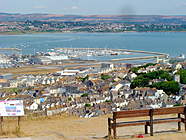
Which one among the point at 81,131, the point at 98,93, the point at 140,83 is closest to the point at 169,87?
the point at 140,83

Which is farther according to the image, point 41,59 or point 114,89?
point 41,59

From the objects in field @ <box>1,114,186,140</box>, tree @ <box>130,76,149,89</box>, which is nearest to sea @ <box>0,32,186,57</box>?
tree @ <box>130,76,149,89</box>

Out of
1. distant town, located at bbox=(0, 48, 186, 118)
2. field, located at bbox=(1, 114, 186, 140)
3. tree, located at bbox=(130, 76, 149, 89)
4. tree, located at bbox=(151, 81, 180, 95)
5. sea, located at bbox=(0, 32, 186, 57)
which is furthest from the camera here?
sea, located at bbox=(0, 32, 186, 57)

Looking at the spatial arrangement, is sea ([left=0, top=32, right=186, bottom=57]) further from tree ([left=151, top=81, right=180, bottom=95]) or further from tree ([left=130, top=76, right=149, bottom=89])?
tree ([left=151, top=81, right=180, bottom=95])

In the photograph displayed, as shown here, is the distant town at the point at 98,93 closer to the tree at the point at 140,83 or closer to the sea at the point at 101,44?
the tree at the point at 140,83

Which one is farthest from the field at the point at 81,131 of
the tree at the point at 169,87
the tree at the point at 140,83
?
the tree at the point at 140,83

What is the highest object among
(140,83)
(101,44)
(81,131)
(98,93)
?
(81,131)

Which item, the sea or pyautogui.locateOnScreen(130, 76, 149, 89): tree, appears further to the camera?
the sea

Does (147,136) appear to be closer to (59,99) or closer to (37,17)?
(59,99)

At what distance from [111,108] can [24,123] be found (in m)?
6.78

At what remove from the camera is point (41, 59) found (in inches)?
1672

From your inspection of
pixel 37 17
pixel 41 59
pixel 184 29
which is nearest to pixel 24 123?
pixel 41 59

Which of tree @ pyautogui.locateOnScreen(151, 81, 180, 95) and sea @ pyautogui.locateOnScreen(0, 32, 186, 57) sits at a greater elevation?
tree @ pyautogui.locateOnScreen(151, 81, 180, 95)

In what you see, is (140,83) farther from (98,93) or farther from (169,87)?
(98,93)
